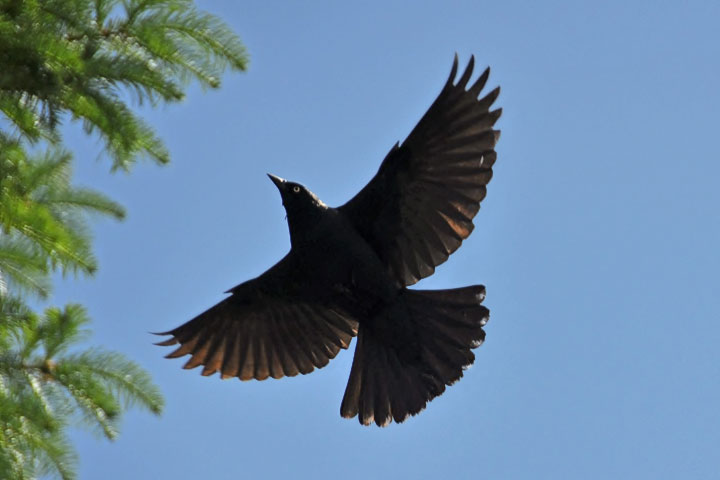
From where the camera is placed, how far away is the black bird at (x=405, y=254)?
17.2 ft

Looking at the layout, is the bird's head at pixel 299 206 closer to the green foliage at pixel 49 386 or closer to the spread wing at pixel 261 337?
the spread wing at pixel 261 337

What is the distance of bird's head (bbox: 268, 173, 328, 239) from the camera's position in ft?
17.3

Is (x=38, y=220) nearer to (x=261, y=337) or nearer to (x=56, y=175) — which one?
(x=56, y=175)

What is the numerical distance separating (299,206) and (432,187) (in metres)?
0.77

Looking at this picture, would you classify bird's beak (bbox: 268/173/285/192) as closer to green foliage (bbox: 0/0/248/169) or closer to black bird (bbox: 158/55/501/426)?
black bird (bbox: 158/55/501/426)

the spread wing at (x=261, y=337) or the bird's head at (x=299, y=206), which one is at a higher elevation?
the bird's head at (x=299, y=206)

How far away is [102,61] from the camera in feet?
12.5

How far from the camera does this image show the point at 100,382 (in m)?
3.86

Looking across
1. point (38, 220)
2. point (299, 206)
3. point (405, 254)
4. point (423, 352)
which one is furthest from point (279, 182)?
point (38, 220)

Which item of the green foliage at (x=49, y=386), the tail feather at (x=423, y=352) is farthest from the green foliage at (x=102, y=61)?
the tail feather at (x=423, y=352)

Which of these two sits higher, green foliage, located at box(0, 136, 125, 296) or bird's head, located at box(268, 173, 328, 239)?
bird's head, located at box(268, 173, 328, 239)

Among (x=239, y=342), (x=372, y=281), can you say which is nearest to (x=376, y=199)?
(x=372, y=281)

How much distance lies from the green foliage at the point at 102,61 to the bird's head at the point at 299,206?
3.75 feet

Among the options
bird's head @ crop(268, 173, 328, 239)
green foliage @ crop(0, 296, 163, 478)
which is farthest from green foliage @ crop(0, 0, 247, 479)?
bird's head @ crop(268, 173, 328, 239)
